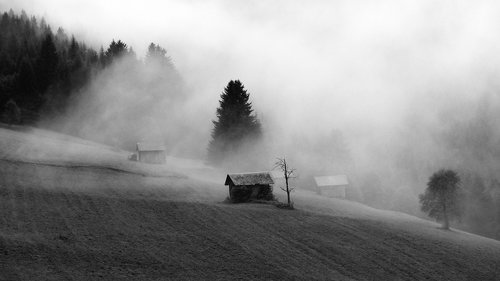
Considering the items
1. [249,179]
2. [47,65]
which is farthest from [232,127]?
[47,65]

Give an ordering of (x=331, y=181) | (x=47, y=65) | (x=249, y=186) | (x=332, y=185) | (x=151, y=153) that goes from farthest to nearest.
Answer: (x=47, y=65), (x=331, y=181), (x=332, y=185), (x=151, y=153), (x=249, y=186)

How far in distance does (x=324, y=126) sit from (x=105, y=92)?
262 ft

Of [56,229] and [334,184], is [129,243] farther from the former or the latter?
[334,184]

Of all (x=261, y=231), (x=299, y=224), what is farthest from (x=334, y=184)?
(x=261, y=231)

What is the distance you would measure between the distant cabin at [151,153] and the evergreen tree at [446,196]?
178 ft

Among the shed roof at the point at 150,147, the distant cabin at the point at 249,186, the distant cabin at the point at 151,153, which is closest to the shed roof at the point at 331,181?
the distant cabin at the point at 249,186

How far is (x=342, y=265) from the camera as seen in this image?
4300 centimetres

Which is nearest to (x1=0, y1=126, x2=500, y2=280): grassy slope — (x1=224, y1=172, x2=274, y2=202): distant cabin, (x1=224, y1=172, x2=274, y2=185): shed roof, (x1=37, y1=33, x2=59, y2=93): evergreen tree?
(x1=224, y1=172, x2=274, y2=202): distant cabin

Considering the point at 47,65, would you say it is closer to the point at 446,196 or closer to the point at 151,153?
the point at 151,153

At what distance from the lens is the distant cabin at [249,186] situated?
65.8m

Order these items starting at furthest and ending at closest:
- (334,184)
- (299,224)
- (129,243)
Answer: (334,184)
(299,224)
(129,243)

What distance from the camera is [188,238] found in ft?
150

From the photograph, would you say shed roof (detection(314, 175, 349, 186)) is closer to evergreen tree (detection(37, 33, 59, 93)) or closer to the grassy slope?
the grassy slope

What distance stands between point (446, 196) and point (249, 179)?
31.4 meters
